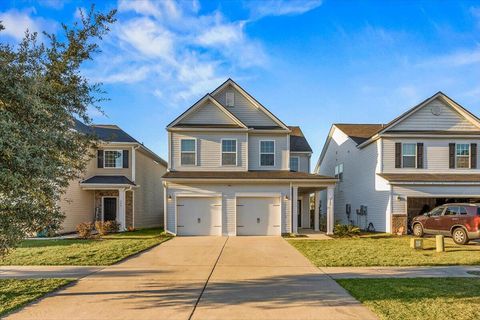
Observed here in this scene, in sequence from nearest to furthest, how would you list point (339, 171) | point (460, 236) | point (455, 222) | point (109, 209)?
point (460, 236)
point (455, 222)
point (109, 209)
point (339, 171)

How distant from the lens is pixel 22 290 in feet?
26.1

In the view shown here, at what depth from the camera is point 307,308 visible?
672 cm

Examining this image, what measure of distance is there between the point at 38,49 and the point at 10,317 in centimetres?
486

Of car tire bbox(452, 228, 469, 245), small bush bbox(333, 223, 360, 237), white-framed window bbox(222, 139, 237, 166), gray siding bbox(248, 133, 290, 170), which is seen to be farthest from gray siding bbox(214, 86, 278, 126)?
car tire bbox(452, 228, 469, 245)

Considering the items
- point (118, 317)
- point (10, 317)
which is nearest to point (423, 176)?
point (118, 317)

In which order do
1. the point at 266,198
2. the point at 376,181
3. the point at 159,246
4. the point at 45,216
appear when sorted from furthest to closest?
the point at 376,181, the point at 266,198, the point at 159,246, the point at 45,216

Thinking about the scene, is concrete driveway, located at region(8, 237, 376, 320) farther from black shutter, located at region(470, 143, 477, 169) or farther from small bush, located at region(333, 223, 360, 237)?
A: black shutter, located at region(470, 143, 477, 169)

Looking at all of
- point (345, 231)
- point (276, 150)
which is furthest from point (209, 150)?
point (345, 231)

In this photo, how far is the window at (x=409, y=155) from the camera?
2109 centimetres

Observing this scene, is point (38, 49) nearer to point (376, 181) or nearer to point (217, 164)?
point (217, 164)

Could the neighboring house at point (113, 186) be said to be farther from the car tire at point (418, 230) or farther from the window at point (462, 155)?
the window at point (462, 155)

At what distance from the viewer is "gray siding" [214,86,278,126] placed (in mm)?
22109

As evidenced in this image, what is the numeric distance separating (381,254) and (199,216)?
33.0 feet

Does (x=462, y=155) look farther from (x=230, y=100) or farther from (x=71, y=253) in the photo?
(x=71, y=253)
